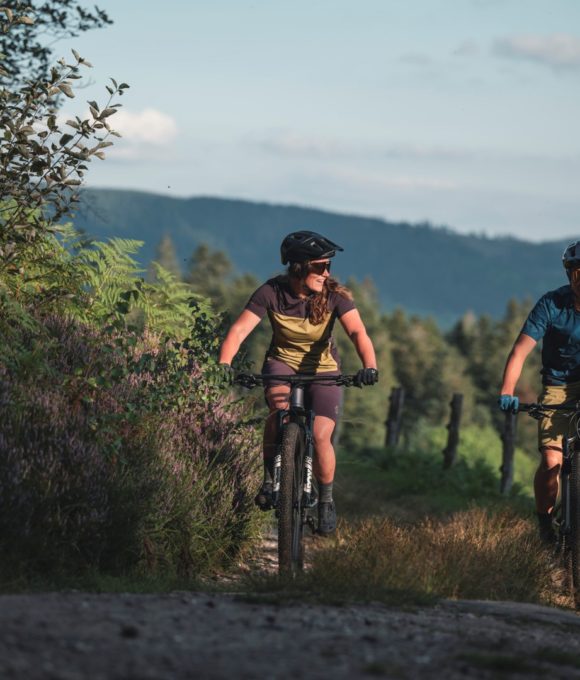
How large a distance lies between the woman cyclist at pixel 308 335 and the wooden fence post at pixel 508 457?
1112 cm

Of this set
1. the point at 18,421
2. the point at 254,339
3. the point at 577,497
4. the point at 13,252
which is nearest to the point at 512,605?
the point at 577,497

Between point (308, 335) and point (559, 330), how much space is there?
70.9 inches

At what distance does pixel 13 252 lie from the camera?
29.3 ft

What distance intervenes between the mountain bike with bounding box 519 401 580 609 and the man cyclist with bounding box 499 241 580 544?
0.41 feet

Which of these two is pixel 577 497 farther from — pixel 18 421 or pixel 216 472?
pixel 18 421

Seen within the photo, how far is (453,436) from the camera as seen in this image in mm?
21719

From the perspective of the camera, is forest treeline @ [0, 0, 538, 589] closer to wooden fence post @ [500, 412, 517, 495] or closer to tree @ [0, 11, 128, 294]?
tree @ [0, 11, 128, 294]

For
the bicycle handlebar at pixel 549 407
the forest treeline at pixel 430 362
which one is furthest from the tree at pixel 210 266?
the bicycle handlebar at pixel 549 407

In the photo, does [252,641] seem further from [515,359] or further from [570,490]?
[515,359]

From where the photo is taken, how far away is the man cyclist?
8.51m

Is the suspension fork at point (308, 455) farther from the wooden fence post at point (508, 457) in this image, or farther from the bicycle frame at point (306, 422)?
the wooden fence post at point (508, 457)

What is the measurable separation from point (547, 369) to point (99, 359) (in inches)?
126

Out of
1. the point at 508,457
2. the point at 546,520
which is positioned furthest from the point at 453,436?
the point at 546,520

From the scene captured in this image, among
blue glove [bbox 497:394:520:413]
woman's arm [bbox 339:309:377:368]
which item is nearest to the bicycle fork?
blue glove [bbox 497:394:520:413]
